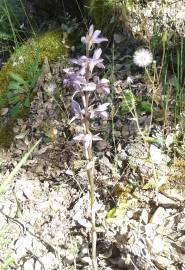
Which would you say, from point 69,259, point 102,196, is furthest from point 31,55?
point 69,259

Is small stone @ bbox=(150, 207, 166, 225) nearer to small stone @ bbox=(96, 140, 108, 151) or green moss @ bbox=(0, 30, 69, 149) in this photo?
small stone @ bbox=(96, 140, 108, 151)

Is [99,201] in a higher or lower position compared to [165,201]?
lower

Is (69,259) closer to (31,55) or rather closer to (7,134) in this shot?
(7,134)

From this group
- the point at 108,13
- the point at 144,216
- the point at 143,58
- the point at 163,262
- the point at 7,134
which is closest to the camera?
the point at 163,262

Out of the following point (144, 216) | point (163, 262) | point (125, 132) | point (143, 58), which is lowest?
point (163, 262)

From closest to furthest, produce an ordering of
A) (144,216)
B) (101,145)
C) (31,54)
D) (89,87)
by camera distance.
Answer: (89,87) < (144,216) < (101,145) < (31,54)

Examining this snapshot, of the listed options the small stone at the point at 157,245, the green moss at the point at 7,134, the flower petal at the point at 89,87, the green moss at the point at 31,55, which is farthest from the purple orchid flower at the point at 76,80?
the green moss at the point at 31,55
